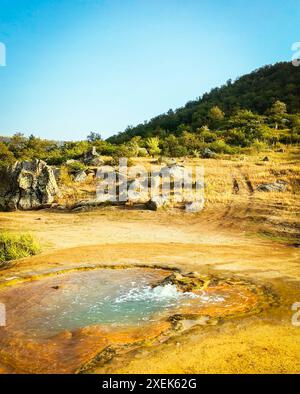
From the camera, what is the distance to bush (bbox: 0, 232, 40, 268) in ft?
38.8

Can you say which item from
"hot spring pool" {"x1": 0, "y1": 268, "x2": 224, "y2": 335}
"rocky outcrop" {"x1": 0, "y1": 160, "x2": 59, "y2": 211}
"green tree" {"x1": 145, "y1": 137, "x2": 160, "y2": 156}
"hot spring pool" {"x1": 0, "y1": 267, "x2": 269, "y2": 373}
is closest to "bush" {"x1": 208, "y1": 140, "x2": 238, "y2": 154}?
"green tree" {"x1": 145, "y1": 137, "x2": 160, "y2": 156}

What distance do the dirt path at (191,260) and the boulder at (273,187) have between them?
4.52 m

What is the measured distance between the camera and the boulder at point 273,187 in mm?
22203

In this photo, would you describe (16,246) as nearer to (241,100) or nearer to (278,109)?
(278,109)

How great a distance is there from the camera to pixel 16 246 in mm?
12227

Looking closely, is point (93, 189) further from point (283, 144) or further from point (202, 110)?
point (202, 110)

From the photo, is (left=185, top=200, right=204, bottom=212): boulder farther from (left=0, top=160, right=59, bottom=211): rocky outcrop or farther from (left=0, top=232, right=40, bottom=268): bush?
(left=0, top=232, right=40, bottom=268): bush

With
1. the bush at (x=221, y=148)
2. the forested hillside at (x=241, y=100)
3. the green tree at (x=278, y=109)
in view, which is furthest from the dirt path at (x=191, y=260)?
the green tree at (x=278, y=109)

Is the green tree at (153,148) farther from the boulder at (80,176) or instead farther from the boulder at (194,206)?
the boulder at (194,206)

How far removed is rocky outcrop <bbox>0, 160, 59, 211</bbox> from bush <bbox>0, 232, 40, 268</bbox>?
10.3m

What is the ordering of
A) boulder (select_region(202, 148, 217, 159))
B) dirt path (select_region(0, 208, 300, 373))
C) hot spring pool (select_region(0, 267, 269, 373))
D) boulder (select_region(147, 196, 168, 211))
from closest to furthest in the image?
dirt path (select_region(0, 208, 300, 373))
hot spring pool (select_region(0, 267, 269, 373))
boulder (select_region(147, 196, 168, 211))
boulder (select_region(202, 148, 217, 159))

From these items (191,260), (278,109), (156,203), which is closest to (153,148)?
(156,203)

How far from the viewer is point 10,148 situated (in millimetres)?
42844
